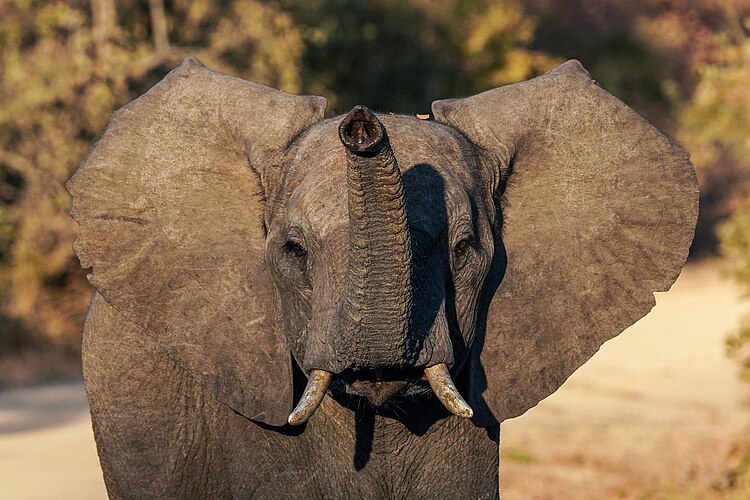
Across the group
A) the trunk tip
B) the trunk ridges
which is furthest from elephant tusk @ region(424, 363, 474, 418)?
the trunk tip

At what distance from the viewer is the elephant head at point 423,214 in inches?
196

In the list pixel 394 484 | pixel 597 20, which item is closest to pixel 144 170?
pixel 394 484

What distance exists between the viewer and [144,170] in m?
5.34

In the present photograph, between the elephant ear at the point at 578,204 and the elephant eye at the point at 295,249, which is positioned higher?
the elephant eye at the point at 295,249

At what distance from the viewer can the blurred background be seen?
39.8 feet

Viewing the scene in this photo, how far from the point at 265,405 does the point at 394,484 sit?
460mm

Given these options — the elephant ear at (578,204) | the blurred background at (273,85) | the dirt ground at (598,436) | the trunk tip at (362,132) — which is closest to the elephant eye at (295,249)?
the elephant ear at (578,204)

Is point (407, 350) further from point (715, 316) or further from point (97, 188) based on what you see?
point (715, 316)

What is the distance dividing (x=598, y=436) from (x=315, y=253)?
7669 millimetres

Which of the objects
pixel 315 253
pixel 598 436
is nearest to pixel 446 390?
pixel 315 253

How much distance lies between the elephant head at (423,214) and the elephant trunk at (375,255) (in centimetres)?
47

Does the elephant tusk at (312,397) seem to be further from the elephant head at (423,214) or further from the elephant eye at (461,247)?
the elephant eye at (461,247)

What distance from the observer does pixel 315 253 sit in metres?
4.77

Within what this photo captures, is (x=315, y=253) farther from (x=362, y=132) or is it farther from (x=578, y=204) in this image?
(x=578, y=204)
